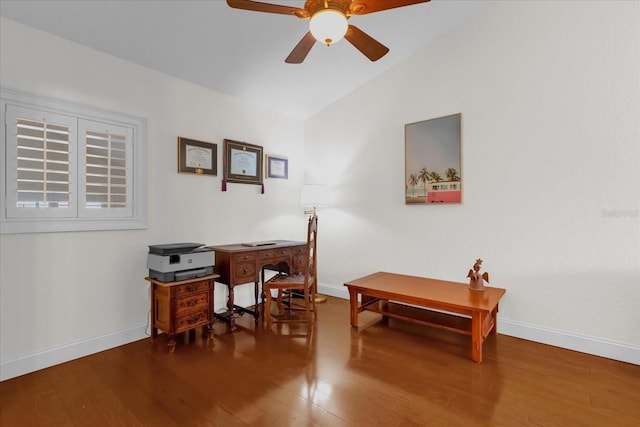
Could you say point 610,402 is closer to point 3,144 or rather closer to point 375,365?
point 375,365

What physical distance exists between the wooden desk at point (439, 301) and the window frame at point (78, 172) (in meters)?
2.14

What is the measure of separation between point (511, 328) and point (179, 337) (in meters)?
3.06

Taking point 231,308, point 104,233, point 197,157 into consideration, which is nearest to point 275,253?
point 231,308

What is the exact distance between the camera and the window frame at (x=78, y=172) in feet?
6.93

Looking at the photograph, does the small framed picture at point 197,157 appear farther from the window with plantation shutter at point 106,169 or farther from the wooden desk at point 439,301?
the wooden desk at point 439,301

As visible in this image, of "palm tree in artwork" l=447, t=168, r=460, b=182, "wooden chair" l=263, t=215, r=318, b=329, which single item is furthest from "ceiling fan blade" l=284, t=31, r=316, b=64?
"palm tree in artwork" l=447, t=168, r=460, b=182

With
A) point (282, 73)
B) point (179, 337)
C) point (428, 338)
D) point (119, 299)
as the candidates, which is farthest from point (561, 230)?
point (119, 299)

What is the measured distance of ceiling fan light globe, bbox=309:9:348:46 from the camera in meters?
1.63

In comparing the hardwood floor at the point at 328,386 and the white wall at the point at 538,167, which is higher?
the white wall at the point at 538,167

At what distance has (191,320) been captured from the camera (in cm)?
265

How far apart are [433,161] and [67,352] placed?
12.0ft

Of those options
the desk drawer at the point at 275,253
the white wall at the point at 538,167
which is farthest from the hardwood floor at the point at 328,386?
the desk drawer at the point at 275,253

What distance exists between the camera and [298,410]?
5.83ft

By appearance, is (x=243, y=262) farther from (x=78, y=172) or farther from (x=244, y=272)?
(x=78, y=172)
